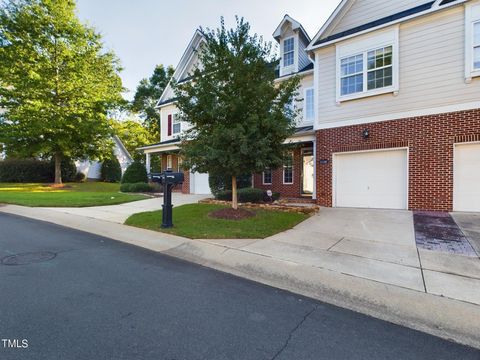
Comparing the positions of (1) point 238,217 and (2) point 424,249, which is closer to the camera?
(2) point 424,249

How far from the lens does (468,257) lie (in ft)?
17.3

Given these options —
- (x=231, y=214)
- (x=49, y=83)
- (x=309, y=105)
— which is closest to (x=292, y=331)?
(x=231, y=214)

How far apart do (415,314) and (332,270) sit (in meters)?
1.43

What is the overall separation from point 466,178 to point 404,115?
2.74 metres

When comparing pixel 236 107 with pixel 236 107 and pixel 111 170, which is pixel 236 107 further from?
pixel 111 170

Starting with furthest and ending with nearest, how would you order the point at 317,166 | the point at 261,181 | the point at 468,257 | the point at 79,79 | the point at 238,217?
the point at 79,79 → the point at 261,181 → the point at 317,166 → the point at 238,217 → the point at 468,257

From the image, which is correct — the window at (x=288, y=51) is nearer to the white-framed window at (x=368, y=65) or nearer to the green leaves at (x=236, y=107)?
the white-framed window at (x=368, y=65)

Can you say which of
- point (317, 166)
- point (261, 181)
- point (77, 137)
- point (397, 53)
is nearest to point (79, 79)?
point (77, 137)

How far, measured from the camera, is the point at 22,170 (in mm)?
25688

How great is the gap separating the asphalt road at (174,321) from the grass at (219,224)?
226cm

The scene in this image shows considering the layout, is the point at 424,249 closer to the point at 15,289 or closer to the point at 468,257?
the point at 468,257

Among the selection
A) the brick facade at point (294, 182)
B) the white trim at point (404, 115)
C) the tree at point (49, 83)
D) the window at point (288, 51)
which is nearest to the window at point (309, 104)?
the brick facade at point (294, 182)

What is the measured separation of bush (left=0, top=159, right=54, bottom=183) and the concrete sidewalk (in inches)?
897

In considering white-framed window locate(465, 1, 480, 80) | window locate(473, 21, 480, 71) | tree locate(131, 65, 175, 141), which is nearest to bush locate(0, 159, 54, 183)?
tree locate(131, 65, 175, 141)
